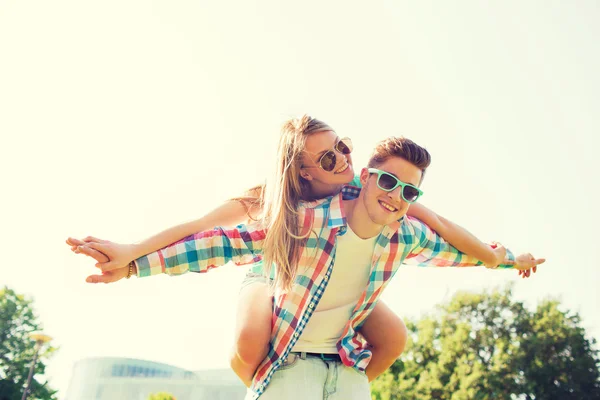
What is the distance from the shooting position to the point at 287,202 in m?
3.05

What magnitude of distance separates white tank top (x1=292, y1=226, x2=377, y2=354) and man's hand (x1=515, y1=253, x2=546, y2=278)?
134cm

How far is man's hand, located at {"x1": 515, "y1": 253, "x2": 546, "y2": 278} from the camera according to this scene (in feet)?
12.3

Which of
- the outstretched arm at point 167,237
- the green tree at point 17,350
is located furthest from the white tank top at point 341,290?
the green tree at point 17,350

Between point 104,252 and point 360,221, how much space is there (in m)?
1.44

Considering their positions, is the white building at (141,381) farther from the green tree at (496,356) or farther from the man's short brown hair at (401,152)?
the man's short brown hair at (401,152)

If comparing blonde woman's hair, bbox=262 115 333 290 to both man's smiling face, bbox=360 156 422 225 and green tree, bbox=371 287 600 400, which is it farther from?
green tree, bbox=371 287 600 400

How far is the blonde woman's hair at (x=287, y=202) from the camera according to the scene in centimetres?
289

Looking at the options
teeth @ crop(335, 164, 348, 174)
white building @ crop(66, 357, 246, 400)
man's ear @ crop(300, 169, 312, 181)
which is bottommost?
white building @ crop(66, 357, 246, 400)

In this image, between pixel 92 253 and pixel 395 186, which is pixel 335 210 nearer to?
pixel 395 186

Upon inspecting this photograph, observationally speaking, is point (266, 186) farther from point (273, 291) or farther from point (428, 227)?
point (428, 227)

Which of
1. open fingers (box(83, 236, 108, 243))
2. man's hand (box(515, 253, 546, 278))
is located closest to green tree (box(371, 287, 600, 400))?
man's hand (box(515, 253, 546, 278))

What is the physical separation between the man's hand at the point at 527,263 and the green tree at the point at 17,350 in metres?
27.7

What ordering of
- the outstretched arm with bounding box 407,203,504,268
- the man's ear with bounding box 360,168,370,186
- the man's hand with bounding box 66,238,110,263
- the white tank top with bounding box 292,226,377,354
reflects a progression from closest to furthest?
1. the man's hand with bounding box 66,238,110,263
2. the white tank top with bounding box 292,226,377,354
3. the man's ear with bounding box 360,168,370,186
4. the outstretched arm with bounding box 407,203,504,268

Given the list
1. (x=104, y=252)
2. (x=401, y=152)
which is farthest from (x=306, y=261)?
(x=104, y=252)
